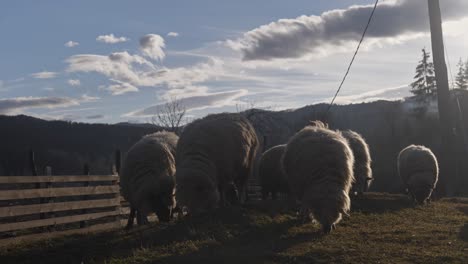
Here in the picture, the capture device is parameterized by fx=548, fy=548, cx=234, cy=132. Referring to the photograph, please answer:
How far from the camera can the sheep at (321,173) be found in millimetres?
9305

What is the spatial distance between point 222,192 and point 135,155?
84.8 inches

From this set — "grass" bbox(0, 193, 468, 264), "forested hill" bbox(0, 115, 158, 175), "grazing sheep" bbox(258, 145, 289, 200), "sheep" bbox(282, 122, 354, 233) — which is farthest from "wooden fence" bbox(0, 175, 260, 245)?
"forested hill" bbox(0, 115, 158, 175)

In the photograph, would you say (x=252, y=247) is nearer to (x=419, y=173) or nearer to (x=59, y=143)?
(x=419, y=173)

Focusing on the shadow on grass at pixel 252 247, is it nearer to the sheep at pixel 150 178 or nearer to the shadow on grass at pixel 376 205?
the sheep at pixel 150 178

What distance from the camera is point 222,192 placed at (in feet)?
41.3

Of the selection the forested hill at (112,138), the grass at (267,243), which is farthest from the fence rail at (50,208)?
the forested hill at (112,138)

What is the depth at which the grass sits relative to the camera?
7262 millimetres

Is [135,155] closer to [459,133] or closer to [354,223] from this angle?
[354,223]

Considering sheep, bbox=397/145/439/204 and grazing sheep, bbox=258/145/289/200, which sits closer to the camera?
sheep, bbox=397/145/439/204

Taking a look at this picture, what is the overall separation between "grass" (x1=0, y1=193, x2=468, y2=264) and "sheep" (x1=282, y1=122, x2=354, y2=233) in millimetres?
419

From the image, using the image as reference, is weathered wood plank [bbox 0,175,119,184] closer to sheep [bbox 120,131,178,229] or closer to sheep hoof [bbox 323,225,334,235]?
sheep [bbox 120,131,178,229]

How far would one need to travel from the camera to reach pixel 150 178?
11812 mm

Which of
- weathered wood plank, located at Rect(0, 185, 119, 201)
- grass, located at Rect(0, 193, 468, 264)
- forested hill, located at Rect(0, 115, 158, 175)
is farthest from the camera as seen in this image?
forested hill, located at Rect(0, 115, 158, 175)

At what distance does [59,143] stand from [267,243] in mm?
51439
